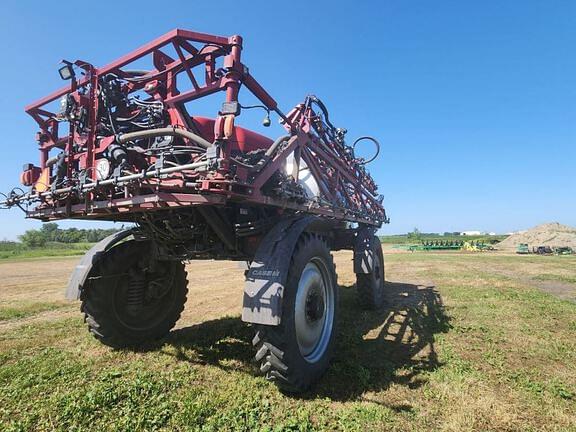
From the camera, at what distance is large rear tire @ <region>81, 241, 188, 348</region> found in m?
4.76

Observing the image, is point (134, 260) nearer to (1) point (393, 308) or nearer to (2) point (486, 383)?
(2) point (486, 383)

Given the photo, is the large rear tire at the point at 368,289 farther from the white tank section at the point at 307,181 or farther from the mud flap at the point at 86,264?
the mud flap at the point at 86,264

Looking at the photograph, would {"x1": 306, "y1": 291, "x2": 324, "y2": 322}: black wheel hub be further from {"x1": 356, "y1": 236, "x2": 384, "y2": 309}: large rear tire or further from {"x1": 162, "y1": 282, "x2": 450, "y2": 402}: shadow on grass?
{"x1": 356, "y1": 236, "x2": 384, "y2": 309}: large rear tire

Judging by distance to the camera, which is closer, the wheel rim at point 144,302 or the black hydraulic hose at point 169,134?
the black hydraulic hose at point 169,134

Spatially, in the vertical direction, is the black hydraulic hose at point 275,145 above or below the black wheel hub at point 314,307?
above

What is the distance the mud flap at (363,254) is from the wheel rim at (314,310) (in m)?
2.68

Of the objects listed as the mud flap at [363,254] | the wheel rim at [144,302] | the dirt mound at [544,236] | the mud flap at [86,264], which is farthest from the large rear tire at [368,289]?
the dirt mound at [544,236]

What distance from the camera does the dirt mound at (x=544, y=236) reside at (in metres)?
43.1

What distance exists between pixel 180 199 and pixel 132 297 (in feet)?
8.66

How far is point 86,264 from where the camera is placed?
463 centimetres

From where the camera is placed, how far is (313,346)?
167 inches

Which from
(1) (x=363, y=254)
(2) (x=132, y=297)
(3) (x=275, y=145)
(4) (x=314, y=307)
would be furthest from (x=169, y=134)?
(1) (x=363, y=254)

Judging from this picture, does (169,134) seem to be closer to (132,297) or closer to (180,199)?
(180,199)

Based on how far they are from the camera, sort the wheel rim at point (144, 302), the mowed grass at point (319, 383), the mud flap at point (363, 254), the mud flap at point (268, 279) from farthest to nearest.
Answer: the mud flap at point (363, 254), the wheel rim at point (144, 302), the mud flap at point (268, 279), the mowed grass at point (319, 383)
